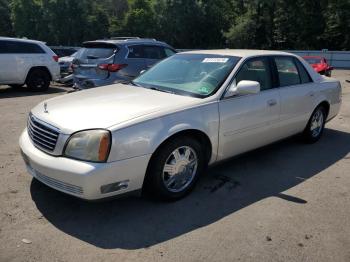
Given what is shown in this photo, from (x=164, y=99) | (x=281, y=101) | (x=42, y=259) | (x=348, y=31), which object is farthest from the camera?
(x=348, y=31)

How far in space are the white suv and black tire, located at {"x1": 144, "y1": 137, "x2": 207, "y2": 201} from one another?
9.21 m

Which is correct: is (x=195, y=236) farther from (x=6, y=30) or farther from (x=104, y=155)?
(x=6, y=30)

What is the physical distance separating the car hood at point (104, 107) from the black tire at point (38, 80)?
8399 millimetres

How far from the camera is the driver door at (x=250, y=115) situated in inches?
181

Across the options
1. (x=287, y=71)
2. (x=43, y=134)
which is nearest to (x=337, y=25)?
(x=287, y=71)

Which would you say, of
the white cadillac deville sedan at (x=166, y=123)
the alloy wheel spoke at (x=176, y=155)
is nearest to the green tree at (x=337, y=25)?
the white cadillac deville sedan at (x=166, y=123)

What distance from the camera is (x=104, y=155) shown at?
11.6 feet

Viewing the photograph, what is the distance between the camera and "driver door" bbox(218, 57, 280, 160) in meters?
4.59

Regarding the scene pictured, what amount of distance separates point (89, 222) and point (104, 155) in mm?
713

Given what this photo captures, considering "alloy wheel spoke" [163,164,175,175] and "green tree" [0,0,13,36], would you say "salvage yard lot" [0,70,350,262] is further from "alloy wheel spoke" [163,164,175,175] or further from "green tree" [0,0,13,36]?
"green tree" [0,0,13,36]

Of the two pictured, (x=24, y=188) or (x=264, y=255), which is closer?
(x=264, y=255)

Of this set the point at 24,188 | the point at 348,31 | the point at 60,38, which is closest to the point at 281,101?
the point at 24,188

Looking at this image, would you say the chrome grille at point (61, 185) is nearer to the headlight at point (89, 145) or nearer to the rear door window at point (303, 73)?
the headlight at point (89, 145)

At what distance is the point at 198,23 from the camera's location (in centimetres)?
4419
